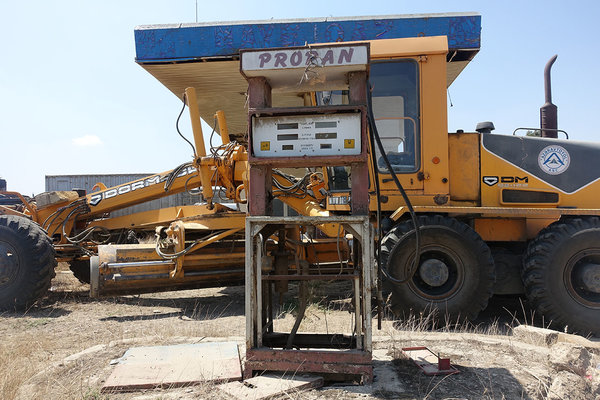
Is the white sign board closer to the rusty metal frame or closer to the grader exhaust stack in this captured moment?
the rusty metal frame

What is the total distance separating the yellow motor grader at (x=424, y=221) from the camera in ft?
16.8

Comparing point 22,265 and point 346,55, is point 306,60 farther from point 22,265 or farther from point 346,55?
point 22,265

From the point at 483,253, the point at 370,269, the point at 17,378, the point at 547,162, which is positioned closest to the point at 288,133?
the point at 370,269

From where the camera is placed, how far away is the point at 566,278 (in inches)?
202

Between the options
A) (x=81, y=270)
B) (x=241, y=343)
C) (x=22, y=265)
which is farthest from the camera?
(x=81, y=270)

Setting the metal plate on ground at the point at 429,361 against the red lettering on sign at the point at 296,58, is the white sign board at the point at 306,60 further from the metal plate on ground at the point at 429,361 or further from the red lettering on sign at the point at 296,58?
the metal plate on ground at the point at 429,361

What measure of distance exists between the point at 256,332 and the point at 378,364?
105cm

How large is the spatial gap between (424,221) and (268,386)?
2.92 m

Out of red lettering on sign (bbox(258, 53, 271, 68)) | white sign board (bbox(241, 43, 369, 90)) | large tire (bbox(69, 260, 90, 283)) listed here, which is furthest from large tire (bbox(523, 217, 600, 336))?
large tire (bbox(69, 260, 90, 283))

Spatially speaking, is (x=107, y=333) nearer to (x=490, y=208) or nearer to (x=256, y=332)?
(x=256, y=332)

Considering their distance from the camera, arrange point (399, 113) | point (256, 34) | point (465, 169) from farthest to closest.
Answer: point (256, 34) → point (465, 169) → point (399, 113)

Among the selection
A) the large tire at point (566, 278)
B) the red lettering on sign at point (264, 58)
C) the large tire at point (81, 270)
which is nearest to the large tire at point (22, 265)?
the large tire at point (81, 270)

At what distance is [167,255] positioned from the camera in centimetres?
626

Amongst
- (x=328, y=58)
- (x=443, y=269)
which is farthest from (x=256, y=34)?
(x=443, y=269)
